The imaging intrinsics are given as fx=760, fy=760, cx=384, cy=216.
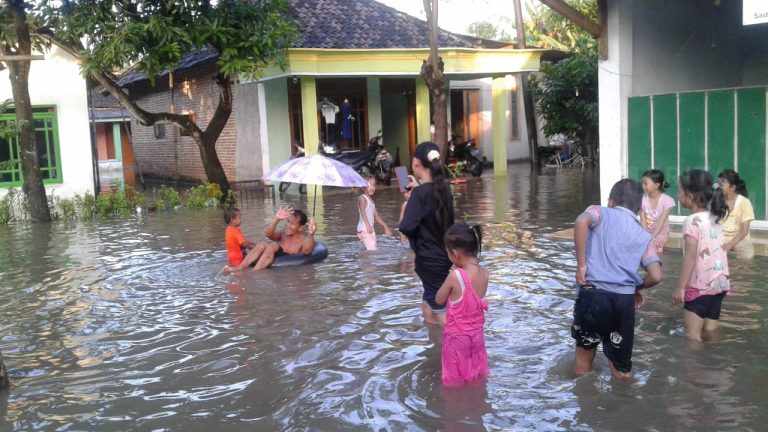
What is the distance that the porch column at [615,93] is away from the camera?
35.9 ft

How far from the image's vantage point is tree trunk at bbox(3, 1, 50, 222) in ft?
51.2

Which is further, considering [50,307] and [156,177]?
[156,177]

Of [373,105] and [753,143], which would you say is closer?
[753,143]

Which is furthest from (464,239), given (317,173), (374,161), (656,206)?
(374,161)

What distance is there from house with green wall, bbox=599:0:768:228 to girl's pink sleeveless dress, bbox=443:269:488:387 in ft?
19.4

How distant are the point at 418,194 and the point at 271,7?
12.5 metres

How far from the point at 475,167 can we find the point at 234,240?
592 inches

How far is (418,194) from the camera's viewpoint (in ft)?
19.2

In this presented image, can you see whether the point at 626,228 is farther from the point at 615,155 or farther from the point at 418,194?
the point at 615,155

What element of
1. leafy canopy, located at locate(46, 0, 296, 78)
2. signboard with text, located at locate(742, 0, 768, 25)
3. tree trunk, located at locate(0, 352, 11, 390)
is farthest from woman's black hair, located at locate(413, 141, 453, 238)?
leafy canopy, located at locate(46, 0, 296, 78)

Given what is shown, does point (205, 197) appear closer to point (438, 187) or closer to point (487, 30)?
point (438, 187)

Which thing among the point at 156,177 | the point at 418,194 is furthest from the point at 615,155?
the point at 156,177

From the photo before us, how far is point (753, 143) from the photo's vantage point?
33.4 feet

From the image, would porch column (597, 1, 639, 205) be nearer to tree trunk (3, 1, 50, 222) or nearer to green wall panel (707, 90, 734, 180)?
green wall panel (707, 90, 734, 180)
